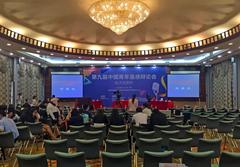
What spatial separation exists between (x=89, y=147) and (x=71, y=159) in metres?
1.53

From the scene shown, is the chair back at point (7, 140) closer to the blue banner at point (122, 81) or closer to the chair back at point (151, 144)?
the chair back at point (151, 144)

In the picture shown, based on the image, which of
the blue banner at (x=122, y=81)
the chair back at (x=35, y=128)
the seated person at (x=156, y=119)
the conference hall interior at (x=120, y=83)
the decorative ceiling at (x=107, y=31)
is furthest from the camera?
the blue banner at (x=122, y=81)

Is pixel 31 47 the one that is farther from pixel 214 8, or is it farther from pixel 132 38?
pixel 214 8

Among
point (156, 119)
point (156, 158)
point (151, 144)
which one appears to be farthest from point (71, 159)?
point (156, 119)

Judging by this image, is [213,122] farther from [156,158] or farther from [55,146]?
[55,146]

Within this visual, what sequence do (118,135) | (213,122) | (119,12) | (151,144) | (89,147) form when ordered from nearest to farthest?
(151,144)
(89,147)
(118,135)
(119,12)
(213,122)

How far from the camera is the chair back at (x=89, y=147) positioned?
615 centimetres

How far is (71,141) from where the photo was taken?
23.8ft

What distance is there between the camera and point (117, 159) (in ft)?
15.9

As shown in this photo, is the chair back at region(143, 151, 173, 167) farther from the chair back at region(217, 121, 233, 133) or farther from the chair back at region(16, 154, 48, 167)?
the chair back at region(217, 121, 233, 133)

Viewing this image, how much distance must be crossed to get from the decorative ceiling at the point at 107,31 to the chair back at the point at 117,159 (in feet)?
18.3

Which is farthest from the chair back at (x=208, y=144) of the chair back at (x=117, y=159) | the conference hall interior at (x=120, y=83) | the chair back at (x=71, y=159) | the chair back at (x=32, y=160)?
the chair back at (x=32, y=160)

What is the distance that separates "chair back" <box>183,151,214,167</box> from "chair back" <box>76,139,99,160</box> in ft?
6.76

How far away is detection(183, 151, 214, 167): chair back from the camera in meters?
4.78
